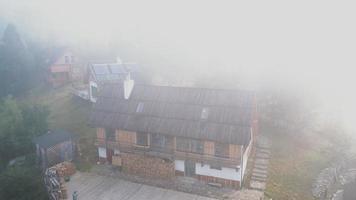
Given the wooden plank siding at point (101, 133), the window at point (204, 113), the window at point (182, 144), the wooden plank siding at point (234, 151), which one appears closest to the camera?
the wooden plank siding at point (234, 151)


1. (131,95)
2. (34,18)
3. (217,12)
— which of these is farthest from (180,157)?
(34,18)

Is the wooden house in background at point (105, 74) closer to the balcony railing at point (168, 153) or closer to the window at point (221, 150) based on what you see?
the balcony railing at point (168, 153)

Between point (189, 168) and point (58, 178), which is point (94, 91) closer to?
point (58, 178)

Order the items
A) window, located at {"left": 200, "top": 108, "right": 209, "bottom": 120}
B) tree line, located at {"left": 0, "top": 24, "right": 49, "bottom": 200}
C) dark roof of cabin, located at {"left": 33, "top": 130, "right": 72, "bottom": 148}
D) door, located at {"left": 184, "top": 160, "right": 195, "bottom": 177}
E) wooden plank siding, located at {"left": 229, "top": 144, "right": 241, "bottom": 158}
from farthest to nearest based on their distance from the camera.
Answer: dark roof of cabin, located at {"left": 33, "top": 130, "right": 72, "bottom": 148} < door, located at {"left": 184, "top": 160, "right": 195, "bottom": 177} < window, located at {"left": 200, "top": 108, "right": 209, "bottom": 120} < wooden plank siding, located at {"left": 229, "top": 144, "right": 241, "bottom": 158} < tree line, located at {"left": 0, "top": 24, "right": 49, "bottom": 200}

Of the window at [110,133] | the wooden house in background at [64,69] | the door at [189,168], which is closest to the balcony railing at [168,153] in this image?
the window at [110,133]

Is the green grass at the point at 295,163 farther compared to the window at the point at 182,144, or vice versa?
the window at the point at 182,144

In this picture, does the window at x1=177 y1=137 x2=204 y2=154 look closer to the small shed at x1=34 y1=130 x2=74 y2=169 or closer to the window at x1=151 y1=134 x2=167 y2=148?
the window at x1=151 y1=134 x2=167 y2=148

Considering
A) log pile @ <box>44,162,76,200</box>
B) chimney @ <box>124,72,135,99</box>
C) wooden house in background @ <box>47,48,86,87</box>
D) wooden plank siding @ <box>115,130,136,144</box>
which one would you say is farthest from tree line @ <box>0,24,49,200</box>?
chimney @ <box>124,72,135,99</box>

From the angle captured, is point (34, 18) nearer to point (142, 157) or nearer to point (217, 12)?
point (217, 12)
